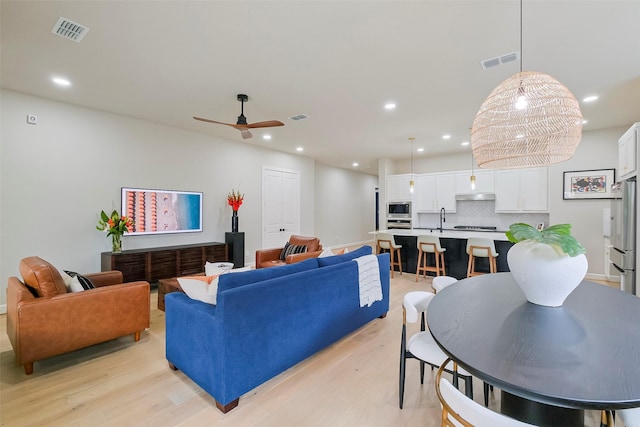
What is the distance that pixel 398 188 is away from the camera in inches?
316

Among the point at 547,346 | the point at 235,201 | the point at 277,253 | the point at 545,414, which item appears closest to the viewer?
the point at 547,346

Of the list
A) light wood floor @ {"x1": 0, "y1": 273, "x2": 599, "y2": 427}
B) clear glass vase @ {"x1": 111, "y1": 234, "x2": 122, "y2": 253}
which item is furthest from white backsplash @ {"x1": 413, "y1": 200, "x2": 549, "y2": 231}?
clear glass vase @ {"x1": 111, "y1": 234, "x2": 122, "y2": 253}

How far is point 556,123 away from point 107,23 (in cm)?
351

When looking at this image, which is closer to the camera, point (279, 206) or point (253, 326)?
point (253, 326)

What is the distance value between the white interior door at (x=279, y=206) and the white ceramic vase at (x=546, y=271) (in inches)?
230

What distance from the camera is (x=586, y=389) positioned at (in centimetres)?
87

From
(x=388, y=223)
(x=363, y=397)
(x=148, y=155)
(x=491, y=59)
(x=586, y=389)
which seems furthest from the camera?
(x=388, y=223)

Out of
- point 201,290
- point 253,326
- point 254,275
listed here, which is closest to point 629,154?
point 254,275

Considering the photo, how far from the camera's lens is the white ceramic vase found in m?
1.49

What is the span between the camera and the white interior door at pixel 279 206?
696cm

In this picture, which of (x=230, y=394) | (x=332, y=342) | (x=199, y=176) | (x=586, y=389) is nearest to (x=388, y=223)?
(x=199, y=176)

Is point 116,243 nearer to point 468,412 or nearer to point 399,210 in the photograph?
point 468,412

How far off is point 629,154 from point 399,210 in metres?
4.68

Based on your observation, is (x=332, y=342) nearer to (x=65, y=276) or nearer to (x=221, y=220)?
(x=65, y=276)
